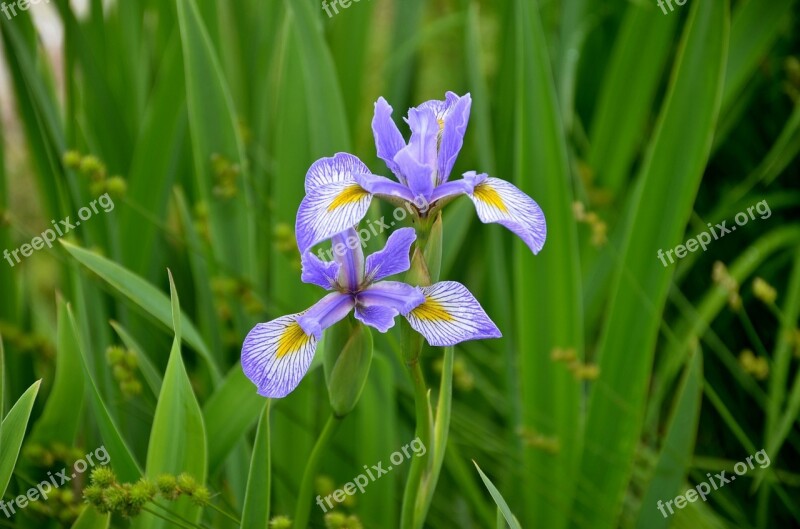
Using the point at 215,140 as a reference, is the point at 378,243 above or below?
below

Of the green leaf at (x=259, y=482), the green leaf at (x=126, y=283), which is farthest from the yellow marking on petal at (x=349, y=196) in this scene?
the green leaf at (x=126, y=283)

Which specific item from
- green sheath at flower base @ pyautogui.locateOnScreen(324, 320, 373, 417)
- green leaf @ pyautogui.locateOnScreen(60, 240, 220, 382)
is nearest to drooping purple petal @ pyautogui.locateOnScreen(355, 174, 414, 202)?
green sheath at flower base @ pyautogui.locateOnScreen(324, 320, 373, 417)

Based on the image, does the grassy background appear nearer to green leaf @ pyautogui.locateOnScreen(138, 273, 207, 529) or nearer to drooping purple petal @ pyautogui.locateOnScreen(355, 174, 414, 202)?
green leaf @ pyautogui.locateOnScreen(138, 273, 207, 529)

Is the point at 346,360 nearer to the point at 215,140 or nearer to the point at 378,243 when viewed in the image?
the point at 378,243

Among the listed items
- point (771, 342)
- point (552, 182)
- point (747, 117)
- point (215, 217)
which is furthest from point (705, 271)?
point (215, 217)

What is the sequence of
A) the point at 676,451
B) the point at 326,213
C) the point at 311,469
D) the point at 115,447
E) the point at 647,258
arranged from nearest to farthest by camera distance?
the point at 326,213, the point at 311,469, the point at 115,447, the point at 676,451, the point at 647,258

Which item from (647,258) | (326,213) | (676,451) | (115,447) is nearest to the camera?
(326,213)

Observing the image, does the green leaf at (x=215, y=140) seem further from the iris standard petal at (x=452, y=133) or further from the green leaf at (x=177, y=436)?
the iris standard petal at (x=452, y=133)

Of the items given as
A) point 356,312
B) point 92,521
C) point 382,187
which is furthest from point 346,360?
point 92,521
